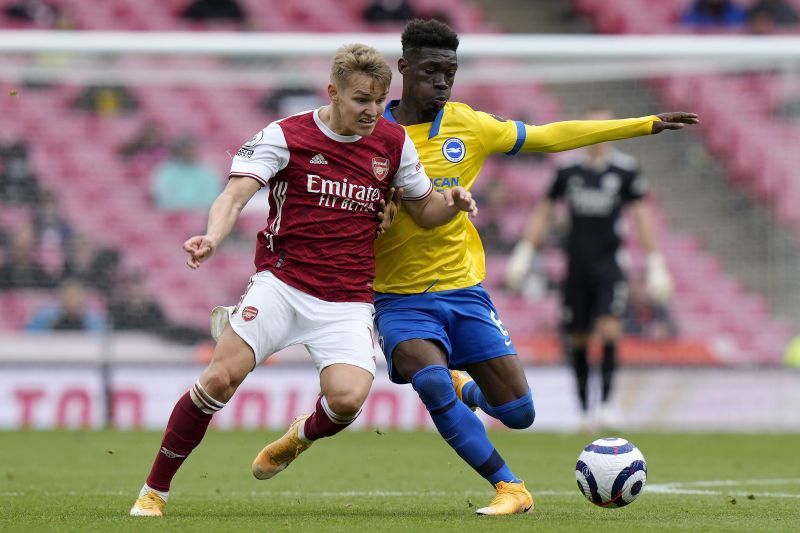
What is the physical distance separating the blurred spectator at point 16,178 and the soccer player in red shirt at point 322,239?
26.6 ft

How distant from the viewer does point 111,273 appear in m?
14.1

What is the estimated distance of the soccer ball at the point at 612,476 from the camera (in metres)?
6.21

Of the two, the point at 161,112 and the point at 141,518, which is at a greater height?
the point at 161,112

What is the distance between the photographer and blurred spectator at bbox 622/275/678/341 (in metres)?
13.8

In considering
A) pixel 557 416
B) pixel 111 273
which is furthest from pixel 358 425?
pixel 111 273

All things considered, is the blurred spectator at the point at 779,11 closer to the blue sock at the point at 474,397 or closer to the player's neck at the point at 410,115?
the blue sock at the point at 474,397

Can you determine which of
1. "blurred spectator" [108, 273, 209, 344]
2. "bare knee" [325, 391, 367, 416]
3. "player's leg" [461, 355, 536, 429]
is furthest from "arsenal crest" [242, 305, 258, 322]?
"blurred spectator" [108, 273, 209, 344]

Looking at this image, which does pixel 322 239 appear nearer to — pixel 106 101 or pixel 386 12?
pixel 106 101

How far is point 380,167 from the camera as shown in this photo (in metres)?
6.38

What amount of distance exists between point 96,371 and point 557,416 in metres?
4.39

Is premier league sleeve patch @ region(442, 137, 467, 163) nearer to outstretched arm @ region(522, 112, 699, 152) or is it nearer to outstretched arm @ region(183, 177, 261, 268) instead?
outstretched arm @ region(522, 112, 699, 152)

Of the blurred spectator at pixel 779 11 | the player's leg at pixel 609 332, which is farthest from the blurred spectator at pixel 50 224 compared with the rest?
the blurred spectator at pixel 779 11

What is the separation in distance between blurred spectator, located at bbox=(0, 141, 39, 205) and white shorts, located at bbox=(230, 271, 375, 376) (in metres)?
8.19

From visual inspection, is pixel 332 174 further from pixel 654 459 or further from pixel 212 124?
pixel 212 124
